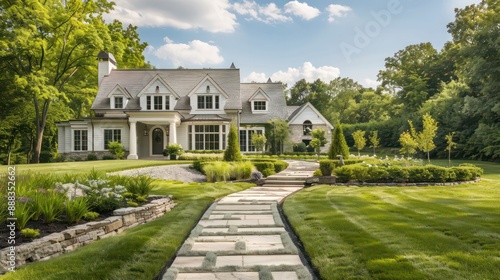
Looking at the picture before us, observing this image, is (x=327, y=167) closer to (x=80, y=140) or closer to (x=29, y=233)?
(x=29, y=233)

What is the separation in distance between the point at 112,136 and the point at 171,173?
43.3 feet

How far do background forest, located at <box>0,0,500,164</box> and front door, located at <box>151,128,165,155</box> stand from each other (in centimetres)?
720

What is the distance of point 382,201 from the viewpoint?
1004 cm

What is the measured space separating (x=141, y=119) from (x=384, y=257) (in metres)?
24.9

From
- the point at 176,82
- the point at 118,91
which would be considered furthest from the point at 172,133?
the point at 176,82

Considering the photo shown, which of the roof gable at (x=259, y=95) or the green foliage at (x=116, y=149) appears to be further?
the roof gable at (x=259, y=95)

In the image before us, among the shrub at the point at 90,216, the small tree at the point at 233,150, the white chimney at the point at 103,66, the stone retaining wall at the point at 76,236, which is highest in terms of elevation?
the white chimney at the point at 103,66

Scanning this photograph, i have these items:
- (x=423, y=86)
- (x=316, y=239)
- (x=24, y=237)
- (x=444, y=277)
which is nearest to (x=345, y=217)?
(x=316, y=239)

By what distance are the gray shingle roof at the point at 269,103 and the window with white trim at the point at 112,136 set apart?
36.1ft

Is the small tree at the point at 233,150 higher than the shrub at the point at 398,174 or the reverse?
higher

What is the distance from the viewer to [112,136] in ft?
95.3

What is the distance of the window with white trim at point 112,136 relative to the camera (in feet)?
95.3

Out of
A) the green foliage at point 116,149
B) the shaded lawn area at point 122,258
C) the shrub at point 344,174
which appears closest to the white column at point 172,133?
the green foliage at point 116,149

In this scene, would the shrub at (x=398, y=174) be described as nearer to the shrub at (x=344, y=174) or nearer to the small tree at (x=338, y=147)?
the shrub at (x=344, y=174)
